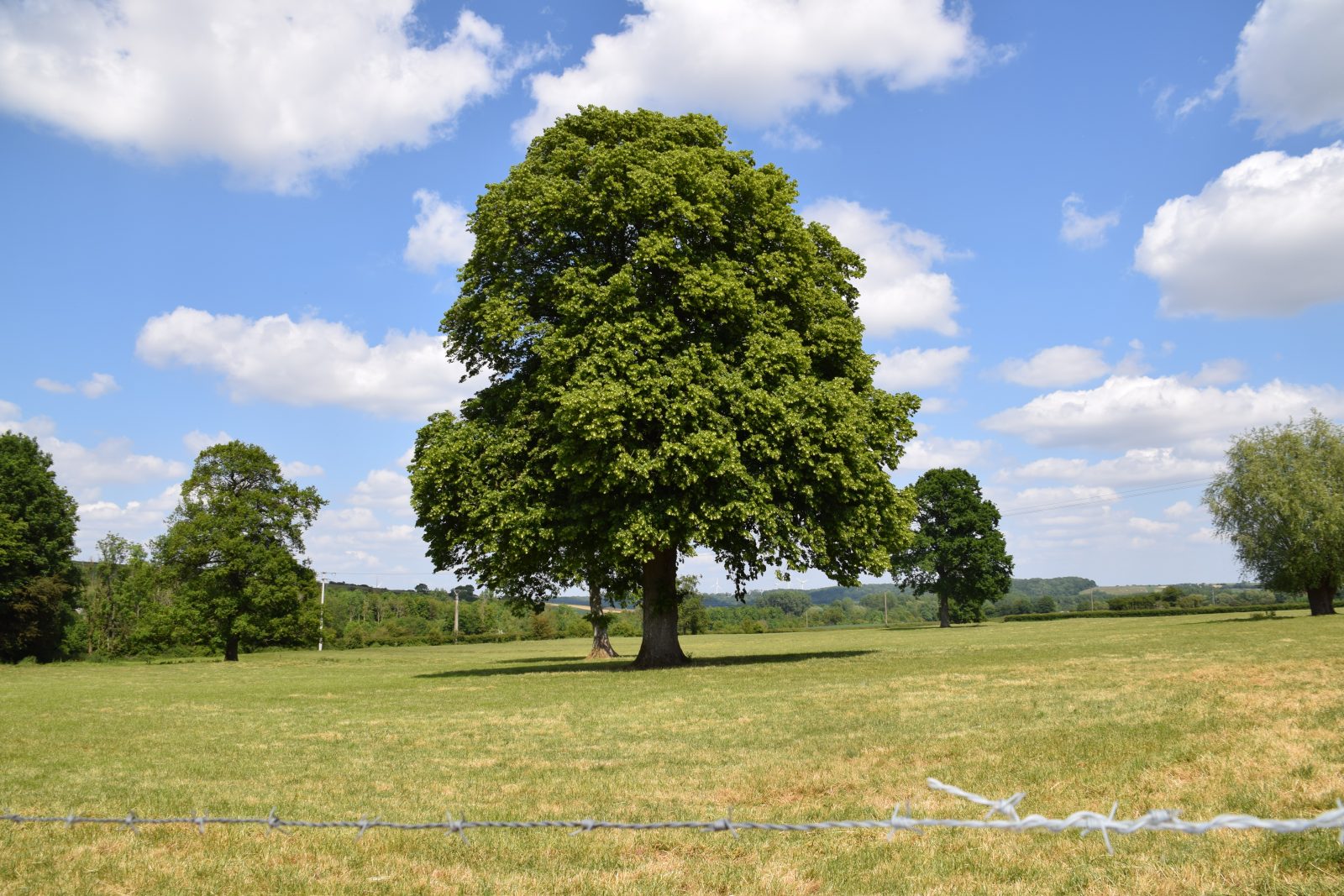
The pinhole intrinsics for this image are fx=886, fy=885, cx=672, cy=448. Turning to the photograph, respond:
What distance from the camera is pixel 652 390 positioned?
84.1 ft

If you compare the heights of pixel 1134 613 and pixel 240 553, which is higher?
pixel 240 553

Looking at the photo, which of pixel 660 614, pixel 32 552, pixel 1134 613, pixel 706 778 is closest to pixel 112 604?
pixel 32 552

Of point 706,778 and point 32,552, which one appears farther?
point 32,552

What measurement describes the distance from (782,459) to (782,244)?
8428mm

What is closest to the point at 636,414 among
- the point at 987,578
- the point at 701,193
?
the point at 701,193

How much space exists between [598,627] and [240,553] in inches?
927

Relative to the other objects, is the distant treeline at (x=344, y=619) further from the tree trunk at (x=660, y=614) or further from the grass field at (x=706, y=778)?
the grass field at (x=706, y=778)

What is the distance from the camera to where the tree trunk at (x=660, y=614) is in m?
31.4

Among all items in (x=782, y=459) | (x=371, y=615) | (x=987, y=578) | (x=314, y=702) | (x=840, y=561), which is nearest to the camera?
(x=314, y=702)

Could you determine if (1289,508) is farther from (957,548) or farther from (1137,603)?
(1137,603)

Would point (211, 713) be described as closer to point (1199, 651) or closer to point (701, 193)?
point (701, 193)

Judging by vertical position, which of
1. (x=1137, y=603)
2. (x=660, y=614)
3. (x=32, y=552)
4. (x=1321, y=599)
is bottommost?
(x=1137, y=603)

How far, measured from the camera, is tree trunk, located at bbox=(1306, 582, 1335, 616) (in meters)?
59.8

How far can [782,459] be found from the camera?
28.1 meters
